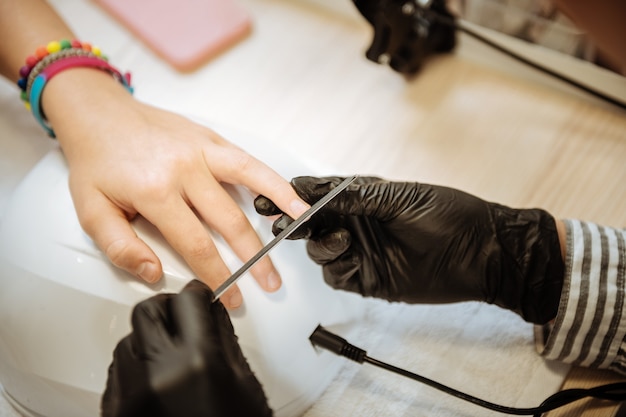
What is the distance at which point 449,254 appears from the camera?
1.72 feet

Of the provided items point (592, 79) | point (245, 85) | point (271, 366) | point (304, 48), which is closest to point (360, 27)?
point (304, 48)

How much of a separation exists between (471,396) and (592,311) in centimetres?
14

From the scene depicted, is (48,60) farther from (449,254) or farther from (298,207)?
(449,254)

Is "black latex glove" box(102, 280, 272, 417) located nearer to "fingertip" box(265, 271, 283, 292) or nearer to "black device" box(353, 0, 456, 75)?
"fingertip" box(265, 271, 283, 292)

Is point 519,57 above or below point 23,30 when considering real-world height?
below

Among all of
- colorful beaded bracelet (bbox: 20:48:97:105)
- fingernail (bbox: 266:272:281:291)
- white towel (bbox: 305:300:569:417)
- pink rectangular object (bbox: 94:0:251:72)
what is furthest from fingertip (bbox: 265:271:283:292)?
pink rectangular object (bbox: 94:0:251:72)

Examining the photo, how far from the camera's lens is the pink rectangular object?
814 millimetres

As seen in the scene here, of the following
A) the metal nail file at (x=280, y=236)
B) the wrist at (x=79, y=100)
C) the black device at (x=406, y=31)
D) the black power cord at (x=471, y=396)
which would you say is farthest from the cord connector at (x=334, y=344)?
the black device at (x=406, y=31)

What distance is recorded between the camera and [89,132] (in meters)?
0.54

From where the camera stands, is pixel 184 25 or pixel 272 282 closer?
pixel 272 282

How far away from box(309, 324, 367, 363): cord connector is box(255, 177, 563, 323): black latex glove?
0.05 meters

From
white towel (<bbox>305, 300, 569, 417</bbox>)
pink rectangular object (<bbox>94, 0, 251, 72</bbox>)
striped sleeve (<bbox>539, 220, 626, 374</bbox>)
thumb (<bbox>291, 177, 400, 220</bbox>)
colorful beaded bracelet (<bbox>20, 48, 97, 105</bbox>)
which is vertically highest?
colorful beaded bracelet (<bbox>20, 48, 97, 105</bbox>)

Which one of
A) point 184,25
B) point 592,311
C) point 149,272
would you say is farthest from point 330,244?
point 184,25

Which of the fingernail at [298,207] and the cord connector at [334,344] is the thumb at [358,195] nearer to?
the fingernail at [298,207]
